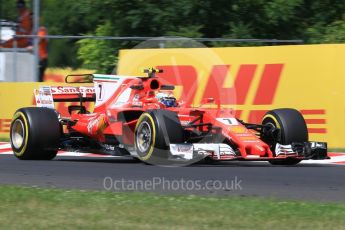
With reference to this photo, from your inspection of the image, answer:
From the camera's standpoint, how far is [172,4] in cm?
2105

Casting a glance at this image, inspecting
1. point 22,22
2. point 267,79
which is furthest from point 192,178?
point 22,22

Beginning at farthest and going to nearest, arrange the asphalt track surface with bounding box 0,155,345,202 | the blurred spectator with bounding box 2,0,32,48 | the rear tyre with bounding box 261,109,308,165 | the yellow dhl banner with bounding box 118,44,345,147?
the blurred spectator with bounding box 2,0,32,48
the yellow dhl banner with bounding box 118,44,345,147
the rear tyre with bounding box 261,109,308,165
the asphalt track surface with bounding box 0,155,345,202

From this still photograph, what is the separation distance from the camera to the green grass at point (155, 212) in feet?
20.5

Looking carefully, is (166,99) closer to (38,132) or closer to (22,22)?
(38,132)

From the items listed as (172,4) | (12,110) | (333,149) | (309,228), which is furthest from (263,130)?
(172,4)

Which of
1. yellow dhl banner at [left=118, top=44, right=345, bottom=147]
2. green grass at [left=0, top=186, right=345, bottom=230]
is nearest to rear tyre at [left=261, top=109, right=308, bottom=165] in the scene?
yellow dhl banner at [left=118, top=44, right=345, bottom=147]

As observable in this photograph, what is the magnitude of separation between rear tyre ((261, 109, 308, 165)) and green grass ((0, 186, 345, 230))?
3.32 m

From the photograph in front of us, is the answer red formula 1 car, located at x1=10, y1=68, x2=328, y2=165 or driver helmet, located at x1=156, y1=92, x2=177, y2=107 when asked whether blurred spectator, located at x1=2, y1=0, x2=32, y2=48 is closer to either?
red formula 1 car, located at x1=10, y1=68, x2=328, y2=165

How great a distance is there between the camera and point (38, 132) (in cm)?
1158

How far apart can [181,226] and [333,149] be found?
7669mm

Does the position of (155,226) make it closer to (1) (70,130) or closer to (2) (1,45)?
(1) (70,130)

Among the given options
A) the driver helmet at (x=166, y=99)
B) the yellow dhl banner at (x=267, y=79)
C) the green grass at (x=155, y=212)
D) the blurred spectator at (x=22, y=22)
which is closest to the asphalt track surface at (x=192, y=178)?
the green grass at (x=155, y=212)

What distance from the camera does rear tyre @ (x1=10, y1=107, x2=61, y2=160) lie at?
11.6 m

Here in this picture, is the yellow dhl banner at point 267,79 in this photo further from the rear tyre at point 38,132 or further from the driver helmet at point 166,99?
the rear tyre at point 38,132
